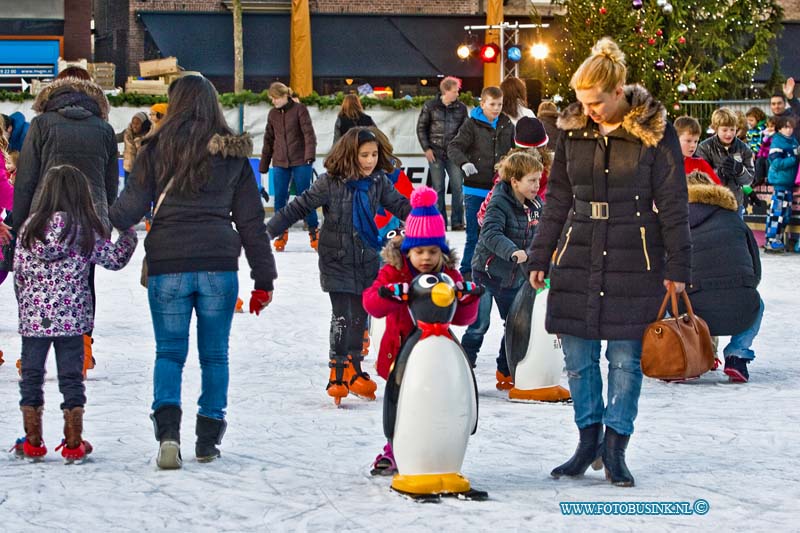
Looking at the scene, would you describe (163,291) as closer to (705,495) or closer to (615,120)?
(615,120)

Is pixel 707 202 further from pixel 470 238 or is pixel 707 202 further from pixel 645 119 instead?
pixel 645 119

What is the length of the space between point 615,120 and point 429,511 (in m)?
1.66

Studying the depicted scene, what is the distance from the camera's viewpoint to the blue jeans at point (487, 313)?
783cm

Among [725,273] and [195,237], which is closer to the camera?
[195,237]

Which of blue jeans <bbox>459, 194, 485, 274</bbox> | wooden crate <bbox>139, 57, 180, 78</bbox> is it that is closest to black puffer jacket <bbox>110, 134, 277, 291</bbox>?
blue jeans <bbox>459, 194, 485, 274</bbox>

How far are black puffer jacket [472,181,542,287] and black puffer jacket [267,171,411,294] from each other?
1.51ft

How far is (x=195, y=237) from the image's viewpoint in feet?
18.5

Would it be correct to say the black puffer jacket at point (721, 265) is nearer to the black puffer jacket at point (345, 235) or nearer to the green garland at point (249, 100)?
the black puffer jacket at point (345, 235)

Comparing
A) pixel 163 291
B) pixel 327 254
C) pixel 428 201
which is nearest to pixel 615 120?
pixel 428 201

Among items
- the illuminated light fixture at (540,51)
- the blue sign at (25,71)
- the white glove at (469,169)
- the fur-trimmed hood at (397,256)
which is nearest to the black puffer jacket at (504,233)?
the fur-trimmed hood at (397,256)

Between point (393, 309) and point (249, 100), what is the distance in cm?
1429

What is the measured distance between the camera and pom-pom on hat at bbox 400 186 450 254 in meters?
5.61

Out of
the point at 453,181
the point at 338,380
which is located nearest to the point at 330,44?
A: the point at 453,181

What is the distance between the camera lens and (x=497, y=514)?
496 centimetres
